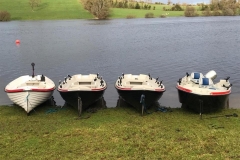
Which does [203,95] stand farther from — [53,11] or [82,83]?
[53,11]

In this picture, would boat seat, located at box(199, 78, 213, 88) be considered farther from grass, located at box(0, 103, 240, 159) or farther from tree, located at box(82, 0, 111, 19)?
tree, located at box(82, 0, 111, 19)

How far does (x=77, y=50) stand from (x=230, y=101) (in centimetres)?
2264

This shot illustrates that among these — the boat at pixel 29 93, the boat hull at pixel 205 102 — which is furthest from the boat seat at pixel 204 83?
the boat at pixel 29 93

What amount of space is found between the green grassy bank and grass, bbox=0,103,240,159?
84.9 metres

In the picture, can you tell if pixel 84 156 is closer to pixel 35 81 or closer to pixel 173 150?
pixel 173 150

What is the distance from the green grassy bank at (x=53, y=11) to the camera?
9512 cm

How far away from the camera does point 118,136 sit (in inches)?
409

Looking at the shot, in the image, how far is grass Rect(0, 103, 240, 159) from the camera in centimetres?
907

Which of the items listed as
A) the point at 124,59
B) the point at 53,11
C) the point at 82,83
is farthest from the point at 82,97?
the point at 53,11

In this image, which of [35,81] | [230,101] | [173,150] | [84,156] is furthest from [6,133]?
[230,101]

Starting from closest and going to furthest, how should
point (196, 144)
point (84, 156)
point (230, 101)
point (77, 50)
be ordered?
point (84, 156) < point (196, 144) < point (230, 101) < point (77, 50)

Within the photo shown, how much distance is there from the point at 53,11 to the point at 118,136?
313 ft

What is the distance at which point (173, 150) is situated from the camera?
30.3ft

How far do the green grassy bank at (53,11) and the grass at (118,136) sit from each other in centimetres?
8489
